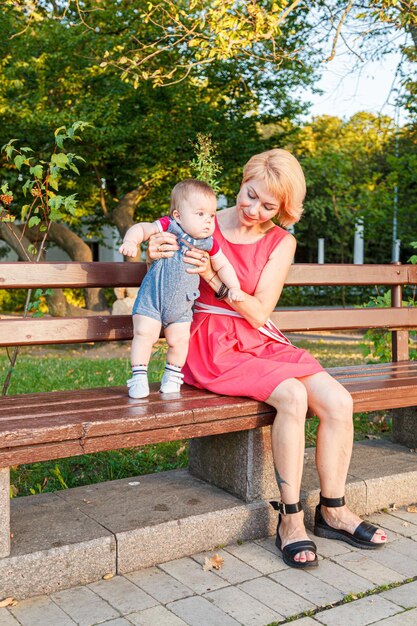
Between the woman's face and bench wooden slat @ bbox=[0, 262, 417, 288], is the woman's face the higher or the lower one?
the higher one

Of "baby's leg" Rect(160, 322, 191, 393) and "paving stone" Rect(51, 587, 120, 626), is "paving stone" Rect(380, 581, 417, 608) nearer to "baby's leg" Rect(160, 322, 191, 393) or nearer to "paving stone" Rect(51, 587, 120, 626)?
"paving stone" Rect(51, 587, 120, 626)

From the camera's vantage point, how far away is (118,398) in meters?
3.09

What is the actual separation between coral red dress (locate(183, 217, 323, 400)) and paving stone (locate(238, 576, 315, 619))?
753mm

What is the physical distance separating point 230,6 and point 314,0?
115 inches

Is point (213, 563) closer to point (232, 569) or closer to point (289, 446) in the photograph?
point (232, 569)

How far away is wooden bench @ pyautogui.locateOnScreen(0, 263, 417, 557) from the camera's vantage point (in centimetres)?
257

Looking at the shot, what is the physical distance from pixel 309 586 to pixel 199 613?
0.47 m

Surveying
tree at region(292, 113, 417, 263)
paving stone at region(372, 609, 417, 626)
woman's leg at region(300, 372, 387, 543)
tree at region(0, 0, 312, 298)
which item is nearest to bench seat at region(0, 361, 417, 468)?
woman's leg at region(300, 372, 387, 543)

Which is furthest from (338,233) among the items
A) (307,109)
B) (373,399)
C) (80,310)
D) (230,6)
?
(373,399)

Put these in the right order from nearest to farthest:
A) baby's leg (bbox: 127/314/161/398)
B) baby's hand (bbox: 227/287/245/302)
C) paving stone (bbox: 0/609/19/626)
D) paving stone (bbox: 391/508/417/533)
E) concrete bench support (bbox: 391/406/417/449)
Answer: paving stone (bbox: 0/609/19/626)
baby's leg (bbox: 127/314/161/398)
baby's hand (bbox: 227/287/245/302)
paving stone (bbox: 391/508/417/533)
concrete bench support (bbox: 391/406/417/449)

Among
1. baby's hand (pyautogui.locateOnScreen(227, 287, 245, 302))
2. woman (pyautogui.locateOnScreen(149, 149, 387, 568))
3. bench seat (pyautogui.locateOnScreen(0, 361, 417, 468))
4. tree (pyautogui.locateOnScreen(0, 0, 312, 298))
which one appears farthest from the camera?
tree (pyautogui.locateOnScreen(0, 0, 312, 298))

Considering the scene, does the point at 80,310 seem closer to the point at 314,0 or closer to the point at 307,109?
the point at 307,109

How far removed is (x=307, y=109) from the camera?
1565 centimetres

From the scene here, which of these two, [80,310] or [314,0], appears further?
[80,310]
